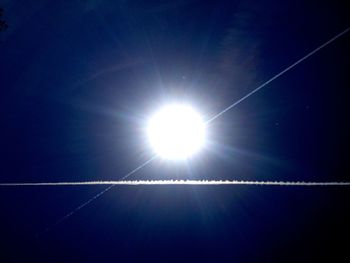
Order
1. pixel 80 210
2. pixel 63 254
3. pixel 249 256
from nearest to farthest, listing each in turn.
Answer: pixel 249 256, pixel 63 254, pixel 80 210

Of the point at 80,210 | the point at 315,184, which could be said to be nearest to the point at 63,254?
the point at 80,210

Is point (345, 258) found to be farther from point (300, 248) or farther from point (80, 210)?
point (80, 210)

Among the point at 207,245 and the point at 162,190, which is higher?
the point at 162,190

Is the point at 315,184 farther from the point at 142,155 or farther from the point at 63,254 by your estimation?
the point at 142,155

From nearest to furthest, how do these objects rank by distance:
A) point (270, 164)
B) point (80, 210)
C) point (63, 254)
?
point (63, 254) → point (80, 210) → point (270, 164)

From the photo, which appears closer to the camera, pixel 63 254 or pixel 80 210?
pixel 63 254

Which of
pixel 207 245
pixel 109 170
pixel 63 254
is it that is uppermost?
pixel 109 170

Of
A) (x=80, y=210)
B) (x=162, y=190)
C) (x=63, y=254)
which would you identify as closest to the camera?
(x=162, y=190)

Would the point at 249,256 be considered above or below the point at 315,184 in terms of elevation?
below

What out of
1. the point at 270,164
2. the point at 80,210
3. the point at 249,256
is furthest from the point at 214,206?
the point at 270,164
